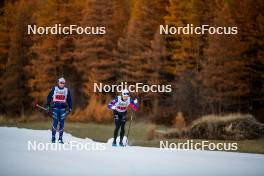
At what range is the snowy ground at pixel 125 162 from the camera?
10.2 m

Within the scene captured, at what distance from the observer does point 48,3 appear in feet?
127

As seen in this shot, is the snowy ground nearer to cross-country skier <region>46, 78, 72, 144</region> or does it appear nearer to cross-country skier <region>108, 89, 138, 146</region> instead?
cross-country skier <region>108, 89, 138, 146</region>

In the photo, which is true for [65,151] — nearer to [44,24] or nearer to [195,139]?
[195,139]

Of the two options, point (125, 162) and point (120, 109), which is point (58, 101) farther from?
point (125, 162)

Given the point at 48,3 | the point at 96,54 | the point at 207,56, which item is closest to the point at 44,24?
the point at 48,3

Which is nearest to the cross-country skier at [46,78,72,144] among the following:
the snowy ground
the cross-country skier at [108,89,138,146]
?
the cross-country skier at [108,89,138,146]

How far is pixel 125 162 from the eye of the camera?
11.2 m

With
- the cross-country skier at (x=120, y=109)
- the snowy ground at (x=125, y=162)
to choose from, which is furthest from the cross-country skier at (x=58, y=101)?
the snowy ground at (x=125, y=162)

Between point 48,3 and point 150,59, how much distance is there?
9819 millimetres

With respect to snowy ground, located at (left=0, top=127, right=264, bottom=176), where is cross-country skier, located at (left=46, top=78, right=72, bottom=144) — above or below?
above

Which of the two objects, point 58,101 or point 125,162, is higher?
point 58,101

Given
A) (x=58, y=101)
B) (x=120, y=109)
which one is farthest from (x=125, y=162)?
(x=58, y=101)

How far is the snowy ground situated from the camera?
10172mm

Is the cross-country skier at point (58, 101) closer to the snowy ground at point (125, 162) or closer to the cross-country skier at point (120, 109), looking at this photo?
the cross-country skier at point (120, 109)
